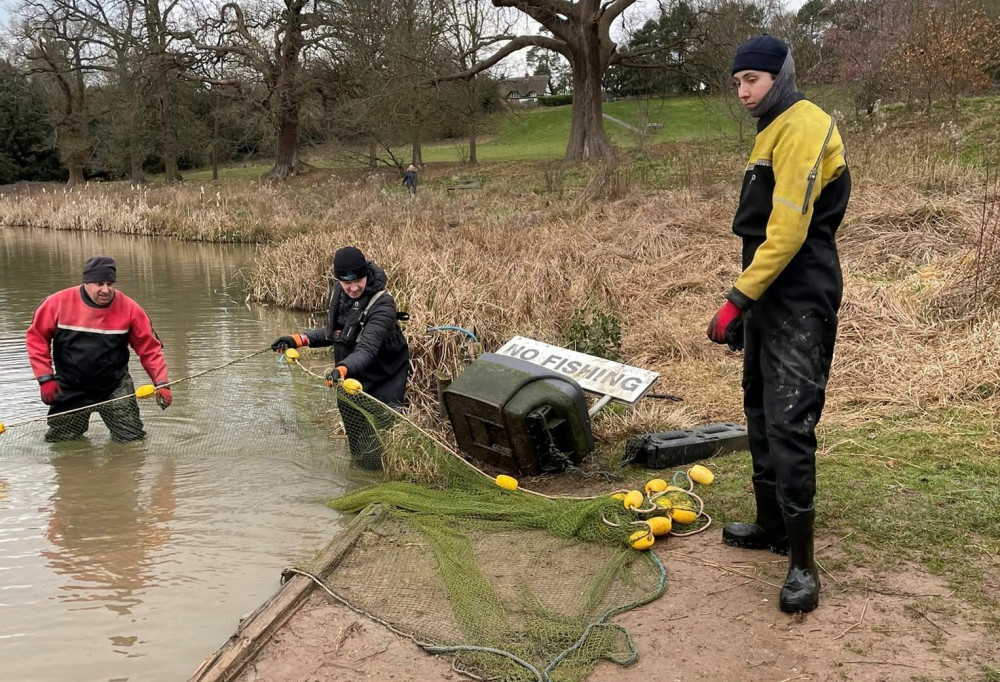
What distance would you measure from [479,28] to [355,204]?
44.3 feet

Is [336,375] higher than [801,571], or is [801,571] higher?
[336,375]

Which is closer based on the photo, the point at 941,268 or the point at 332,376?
the point at 332,376

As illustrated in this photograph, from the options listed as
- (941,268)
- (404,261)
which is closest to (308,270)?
(404,261)

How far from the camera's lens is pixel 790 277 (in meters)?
3.44

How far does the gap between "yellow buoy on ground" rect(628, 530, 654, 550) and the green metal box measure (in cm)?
128

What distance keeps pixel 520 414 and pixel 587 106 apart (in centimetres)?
2314

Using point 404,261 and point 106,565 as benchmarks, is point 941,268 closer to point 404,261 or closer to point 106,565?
point 404,261

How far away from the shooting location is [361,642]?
3.58 metres

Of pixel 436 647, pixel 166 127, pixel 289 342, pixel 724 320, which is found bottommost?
pixel 436 647

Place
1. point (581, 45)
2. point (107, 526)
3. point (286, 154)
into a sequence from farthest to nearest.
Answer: point (286, 154)
point (581, 45)
point (107, 526)

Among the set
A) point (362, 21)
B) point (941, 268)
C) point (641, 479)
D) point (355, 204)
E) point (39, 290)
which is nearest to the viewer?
point (641, 479)

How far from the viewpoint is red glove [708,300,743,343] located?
345cm

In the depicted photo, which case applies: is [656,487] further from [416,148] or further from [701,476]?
[416,148]

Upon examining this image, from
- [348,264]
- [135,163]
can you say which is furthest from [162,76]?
[348,264]
